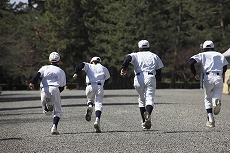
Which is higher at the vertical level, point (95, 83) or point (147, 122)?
point (95, 83)

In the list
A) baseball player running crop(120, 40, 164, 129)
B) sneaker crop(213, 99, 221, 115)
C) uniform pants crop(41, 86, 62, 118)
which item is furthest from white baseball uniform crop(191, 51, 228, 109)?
uniform pants crop(41, 86, 62, 118)

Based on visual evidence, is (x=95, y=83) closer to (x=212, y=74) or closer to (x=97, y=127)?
(x=97, y=127)

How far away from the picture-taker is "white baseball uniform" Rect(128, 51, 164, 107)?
39.5ft

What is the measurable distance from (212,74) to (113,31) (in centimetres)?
5027

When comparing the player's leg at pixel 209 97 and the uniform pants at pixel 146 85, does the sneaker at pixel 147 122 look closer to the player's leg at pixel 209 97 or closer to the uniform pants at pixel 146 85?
the uniform pants at pixel 146 85

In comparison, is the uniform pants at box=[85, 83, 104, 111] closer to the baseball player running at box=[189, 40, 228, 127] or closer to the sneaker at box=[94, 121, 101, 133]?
the sneaker at box=[94, 121, 101, 133]

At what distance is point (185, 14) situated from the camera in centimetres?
6569

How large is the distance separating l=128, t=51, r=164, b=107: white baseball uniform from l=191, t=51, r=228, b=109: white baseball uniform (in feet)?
3.17

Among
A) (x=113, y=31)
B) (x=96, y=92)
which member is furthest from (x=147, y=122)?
(x=113, y=31)

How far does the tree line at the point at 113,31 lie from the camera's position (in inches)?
2386

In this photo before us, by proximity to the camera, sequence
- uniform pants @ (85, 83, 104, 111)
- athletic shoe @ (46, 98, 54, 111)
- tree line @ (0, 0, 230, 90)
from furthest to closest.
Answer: tree line @ (0, 0, 230, 90) → uniform pants @ (85, 83, 104, 111) → athletic shoe @ (46, 98, 54, 111)

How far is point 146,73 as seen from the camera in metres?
12.1

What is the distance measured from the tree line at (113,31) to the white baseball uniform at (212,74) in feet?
151

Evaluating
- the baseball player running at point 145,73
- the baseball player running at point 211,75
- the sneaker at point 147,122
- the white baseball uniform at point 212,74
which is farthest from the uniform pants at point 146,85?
the white baseball uniform at point 212,74
